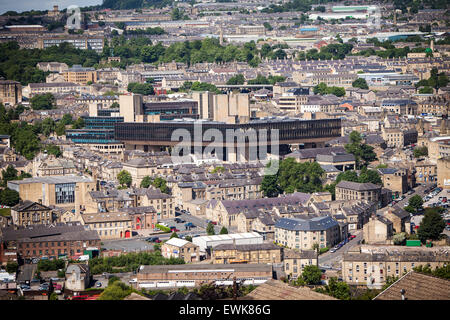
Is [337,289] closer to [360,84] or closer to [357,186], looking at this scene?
[357,186]

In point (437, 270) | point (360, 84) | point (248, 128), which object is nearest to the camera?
point (437, 270)

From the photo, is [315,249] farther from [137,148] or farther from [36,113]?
[36,113]

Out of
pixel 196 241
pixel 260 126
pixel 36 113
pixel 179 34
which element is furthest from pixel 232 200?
pixel 179 34

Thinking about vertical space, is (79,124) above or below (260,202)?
above

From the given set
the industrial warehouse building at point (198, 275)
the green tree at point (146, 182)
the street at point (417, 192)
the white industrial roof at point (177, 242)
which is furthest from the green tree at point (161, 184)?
the industrial warehouse building at point (198, 275)

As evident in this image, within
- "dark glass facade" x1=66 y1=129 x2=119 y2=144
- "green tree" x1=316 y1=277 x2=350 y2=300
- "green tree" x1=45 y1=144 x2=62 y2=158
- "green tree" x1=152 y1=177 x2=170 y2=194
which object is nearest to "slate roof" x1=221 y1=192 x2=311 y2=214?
"green tree" x1=152 y1=177 x2=170 y2=194

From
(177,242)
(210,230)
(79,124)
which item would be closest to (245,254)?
(177,242)

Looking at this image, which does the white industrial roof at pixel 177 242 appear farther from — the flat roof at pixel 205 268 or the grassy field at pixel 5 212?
the grassy field at pixel 5 212
